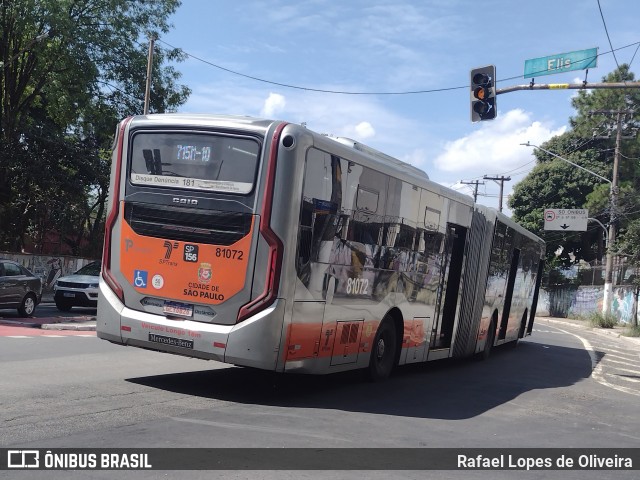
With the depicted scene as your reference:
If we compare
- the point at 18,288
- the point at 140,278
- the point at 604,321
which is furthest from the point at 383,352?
the point at 604,321

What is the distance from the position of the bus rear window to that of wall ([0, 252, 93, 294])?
2319cm

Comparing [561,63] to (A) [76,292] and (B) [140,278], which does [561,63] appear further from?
(A) [76,292]

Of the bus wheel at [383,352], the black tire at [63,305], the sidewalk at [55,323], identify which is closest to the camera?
the bus wheel at [383,352]

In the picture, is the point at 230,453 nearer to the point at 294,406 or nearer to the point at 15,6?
the point at 294,406

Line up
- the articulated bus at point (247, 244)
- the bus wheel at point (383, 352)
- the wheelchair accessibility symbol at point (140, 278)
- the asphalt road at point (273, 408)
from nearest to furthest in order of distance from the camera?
the asphalt road at point (273, 408)
the articulated bus at point (247, 244)
the wheelchair accessibility symbol at point (140, 278)
the bus wheel at point (383, 352)

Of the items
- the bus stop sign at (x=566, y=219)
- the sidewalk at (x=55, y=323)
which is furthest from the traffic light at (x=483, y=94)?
the bus stop sign at (x=566, y=219)

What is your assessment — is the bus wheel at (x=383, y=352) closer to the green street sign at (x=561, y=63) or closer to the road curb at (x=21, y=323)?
the green street sign at (x=561, y=63)

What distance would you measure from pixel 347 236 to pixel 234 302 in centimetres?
190

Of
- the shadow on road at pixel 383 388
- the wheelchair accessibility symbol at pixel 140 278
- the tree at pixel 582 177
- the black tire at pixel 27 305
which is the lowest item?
the black tire at pixel 27 305

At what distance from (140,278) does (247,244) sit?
154 cm

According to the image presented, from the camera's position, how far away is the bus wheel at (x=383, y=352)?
10.8 meters

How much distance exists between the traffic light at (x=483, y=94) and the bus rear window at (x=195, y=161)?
9748mm

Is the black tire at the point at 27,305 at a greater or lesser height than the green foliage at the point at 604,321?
lesser

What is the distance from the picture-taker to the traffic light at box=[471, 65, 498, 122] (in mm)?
16875
